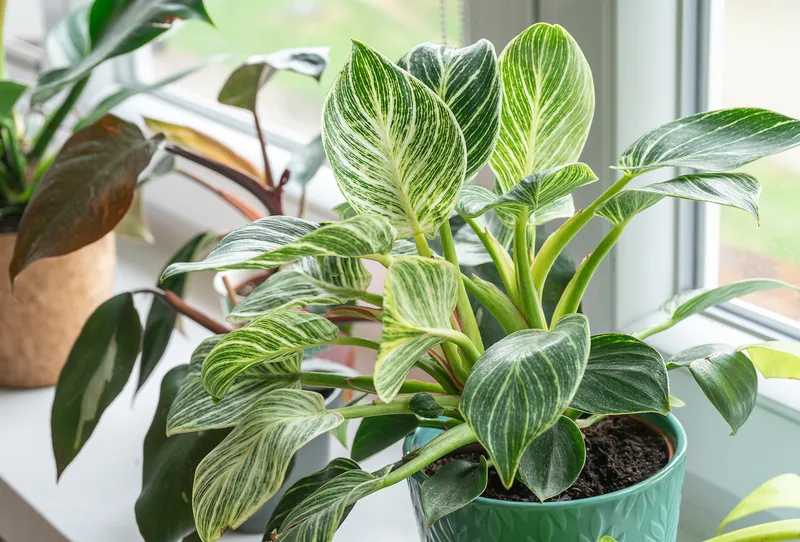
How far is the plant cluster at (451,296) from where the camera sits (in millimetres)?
357

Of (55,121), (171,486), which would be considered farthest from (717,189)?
(55,121)

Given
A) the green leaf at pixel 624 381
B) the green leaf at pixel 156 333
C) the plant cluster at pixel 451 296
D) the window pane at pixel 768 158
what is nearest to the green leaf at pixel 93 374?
the green leaf at pixel 156 333

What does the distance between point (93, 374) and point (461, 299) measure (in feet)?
1.10

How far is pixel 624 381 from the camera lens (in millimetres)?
399

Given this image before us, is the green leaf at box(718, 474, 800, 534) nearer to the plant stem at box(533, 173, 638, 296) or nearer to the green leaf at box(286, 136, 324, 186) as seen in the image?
the plant stem at box(533, 173, 638, 296)

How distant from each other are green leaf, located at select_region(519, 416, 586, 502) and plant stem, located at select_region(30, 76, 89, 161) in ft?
2.21

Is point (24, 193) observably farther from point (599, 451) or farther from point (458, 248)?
point (599, 451)

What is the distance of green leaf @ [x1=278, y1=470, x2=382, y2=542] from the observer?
1.27 ft

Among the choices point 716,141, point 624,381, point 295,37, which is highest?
point 295,37

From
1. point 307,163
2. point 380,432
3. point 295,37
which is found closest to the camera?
point 380,432

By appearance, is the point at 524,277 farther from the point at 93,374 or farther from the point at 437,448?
the point at 93,374

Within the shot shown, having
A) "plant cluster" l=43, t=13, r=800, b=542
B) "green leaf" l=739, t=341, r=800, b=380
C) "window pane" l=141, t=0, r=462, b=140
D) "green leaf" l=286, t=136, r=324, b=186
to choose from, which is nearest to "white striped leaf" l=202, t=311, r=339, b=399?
"plant cluster" l=43, t=13, r=800, b=542

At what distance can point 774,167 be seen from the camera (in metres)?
0.70

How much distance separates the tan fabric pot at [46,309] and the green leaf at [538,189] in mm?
634
